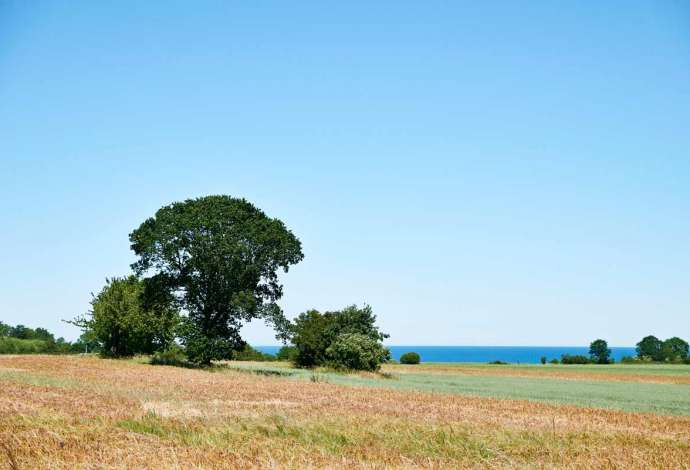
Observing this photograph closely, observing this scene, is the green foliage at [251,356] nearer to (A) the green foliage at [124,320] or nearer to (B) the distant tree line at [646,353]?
(A) the green foliage at [124,320]

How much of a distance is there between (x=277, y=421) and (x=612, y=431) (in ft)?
34.8

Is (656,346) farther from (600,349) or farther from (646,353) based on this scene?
(600,349)

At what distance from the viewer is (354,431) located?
16094 millimetres

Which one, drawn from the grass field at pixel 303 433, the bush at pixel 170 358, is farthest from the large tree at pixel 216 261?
the grass field at pixel 303 433

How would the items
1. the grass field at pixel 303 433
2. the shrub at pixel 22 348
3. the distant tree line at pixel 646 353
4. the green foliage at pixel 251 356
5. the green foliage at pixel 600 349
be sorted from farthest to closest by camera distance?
the green foliage at pixel 600 349 → the distant tree line at pixel 646 353 → the green foliage at pixel 251 356 → the shrub at pixel 22 348 → the grass field at pixel 303 433

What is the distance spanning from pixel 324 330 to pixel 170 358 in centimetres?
1639

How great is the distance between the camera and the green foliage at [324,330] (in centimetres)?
6047

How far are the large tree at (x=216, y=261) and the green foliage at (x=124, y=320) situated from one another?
810cm

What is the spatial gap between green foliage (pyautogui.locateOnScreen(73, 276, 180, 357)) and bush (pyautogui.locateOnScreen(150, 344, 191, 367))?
7.91 ft

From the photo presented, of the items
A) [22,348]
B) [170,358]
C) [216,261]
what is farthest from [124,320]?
[22,348]

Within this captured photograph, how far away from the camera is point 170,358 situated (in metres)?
63.2

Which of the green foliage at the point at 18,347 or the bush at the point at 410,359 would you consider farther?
the bush at the point at 410,359

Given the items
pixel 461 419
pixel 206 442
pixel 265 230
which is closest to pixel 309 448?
pixel 206 442

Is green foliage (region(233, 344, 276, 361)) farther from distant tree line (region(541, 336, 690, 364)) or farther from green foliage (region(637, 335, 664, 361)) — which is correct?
green foliage (region(637, 335, 664, 361))
